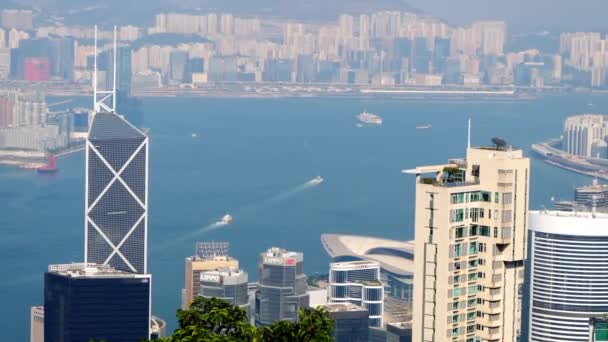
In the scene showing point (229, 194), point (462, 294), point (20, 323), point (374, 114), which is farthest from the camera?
point (374, 114)

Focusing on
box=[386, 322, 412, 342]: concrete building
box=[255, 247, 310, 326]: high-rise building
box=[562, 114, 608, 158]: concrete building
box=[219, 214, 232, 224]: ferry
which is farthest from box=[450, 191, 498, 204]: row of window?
box=[562, 114, 608, 158]: concrete building

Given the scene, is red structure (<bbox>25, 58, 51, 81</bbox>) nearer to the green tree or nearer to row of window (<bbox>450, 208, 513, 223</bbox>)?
row of window (<bbox>450, 208, 513, 223</bbox>)

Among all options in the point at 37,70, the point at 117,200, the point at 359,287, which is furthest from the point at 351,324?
the point at 37,70

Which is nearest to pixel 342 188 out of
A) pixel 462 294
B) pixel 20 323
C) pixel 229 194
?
pixel 229 194

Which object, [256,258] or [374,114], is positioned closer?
[256,258]

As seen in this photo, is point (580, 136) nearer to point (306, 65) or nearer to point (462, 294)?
point (306, 65)

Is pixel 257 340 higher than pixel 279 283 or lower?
higher
